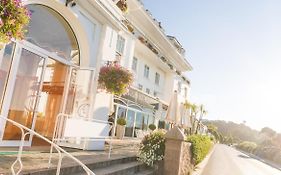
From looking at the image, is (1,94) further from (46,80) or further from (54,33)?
(46,80)

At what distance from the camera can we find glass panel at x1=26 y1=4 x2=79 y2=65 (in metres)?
8.02

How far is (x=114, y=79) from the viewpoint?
946cm

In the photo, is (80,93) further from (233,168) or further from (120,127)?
(233,168)

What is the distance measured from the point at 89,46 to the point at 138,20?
1555cm

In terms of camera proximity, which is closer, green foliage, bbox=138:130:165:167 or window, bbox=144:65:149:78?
green foliage, bbox=138:130:165:167

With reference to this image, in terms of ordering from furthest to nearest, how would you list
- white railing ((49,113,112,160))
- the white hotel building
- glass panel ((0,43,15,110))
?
1. white railing ((49,113,112,160))
2. the white hotel building
3. glass panel ((0,43,15,110))

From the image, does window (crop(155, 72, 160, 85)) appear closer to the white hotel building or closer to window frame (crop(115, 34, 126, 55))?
window frame (crop(115, 34, 126, 55))

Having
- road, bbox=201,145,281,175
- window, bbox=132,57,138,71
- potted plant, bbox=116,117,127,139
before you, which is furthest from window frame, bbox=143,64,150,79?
road, bbox=201,145,281,175

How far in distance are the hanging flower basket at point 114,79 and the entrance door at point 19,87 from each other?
7.09ft

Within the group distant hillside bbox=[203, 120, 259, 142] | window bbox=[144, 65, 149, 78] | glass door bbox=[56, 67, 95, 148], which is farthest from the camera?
distant hillside bbox=[203, 120, 259, 142]

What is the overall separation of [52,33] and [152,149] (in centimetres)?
514

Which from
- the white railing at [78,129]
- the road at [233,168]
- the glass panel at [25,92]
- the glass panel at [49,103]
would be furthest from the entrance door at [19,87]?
the road at [233,168]

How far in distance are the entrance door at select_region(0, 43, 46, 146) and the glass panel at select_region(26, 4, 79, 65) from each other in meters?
0.53

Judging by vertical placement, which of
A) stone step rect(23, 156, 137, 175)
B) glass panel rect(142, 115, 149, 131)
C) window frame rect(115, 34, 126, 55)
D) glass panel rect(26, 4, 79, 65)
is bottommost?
stone step rect(23, 156, 137, 175)
